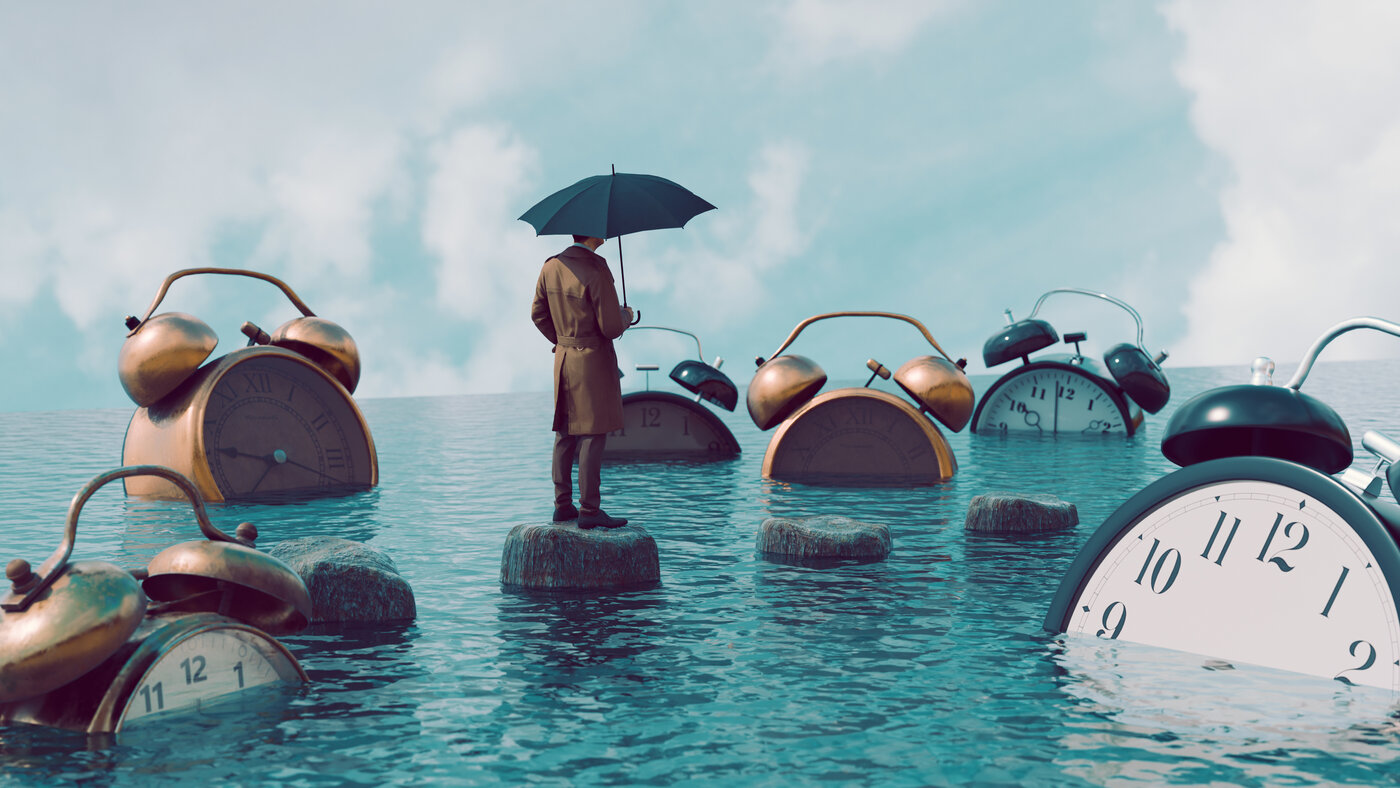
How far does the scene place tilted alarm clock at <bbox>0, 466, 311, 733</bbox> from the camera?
418cm

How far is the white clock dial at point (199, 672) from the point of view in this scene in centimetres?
438

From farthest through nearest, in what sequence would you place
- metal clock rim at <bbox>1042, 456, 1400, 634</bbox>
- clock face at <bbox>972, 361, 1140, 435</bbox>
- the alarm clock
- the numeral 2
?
clock face at <bbox>972, 361, 1140, 435</bbox>, the alarm clock, the numeral 2, metal clock rim at <bbox>1042, 456, 1400, 634</bbox>

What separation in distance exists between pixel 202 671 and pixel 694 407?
1031 cm

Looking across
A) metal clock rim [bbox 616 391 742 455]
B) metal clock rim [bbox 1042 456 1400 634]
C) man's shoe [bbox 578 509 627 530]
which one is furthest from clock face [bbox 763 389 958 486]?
metal clock rim [bbox 1042 456 1400 634]

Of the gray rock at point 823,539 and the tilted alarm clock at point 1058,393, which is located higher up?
the tilted alarm clock at point 1058,393

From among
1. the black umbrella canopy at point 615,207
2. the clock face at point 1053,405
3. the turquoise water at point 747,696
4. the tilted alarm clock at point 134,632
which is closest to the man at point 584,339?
the black umbrella canopy at point 615,207

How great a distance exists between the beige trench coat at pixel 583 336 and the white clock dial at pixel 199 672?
2.69m

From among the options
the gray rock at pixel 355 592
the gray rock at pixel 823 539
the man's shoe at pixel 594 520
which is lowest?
the gray rock at pixel 355 592

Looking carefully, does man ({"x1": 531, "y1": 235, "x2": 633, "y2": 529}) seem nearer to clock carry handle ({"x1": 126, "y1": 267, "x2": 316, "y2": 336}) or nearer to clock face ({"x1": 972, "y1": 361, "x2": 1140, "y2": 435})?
clock carry handle ({"x1": 126, "y1": 267, "x2": 316, "y2": 336})

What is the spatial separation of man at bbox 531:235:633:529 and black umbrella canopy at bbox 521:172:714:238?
145mm

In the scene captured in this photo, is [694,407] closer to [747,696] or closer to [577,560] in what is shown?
[577,560]

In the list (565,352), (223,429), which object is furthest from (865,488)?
(223,429)

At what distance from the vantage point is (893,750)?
165 inches

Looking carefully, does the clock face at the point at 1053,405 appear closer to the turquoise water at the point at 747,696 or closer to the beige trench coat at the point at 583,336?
the turquoise water at the point at 747,696
